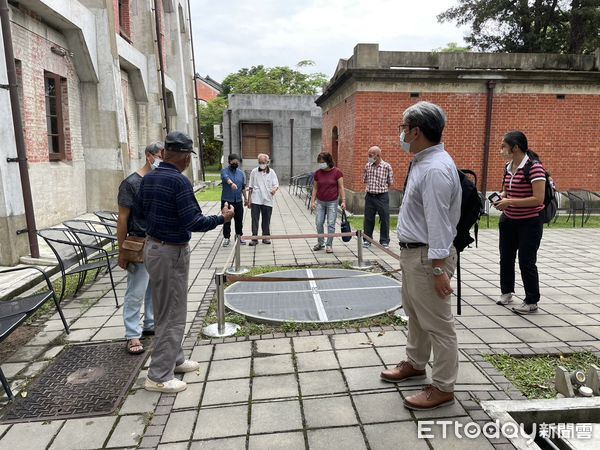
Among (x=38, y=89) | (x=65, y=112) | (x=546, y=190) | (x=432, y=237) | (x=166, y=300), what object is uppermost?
(x=38, y=89)

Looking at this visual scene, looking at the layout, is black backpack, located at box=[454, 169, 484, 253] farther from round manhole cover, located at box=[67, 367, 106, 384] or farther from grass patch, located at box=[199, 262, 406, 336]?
round manhole cover, located at box=[67, 367, 106, 384]

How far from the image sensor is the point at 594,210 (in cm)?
1277

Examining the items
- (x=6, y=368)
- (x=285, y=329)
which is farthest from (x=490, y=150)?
(x=6, y=368)

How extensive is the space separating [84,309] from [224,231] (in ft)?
12.4

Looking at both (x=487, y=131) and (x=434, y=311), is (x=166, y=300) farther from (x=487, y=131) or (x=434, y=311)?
(x=487, y=131)

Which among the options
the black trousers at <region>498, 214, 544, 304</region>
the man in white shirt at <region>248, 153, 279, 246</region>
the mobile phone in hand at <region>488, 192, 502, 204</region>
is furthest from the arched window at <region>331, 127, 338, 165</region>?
the black trousers at <region>498, 214, 544, 304</region>

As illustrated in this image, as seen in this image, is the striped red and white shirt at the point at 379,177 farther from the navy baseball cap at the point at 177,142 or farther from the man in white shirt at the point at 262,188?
the navy baseball cap at the point at 177,142

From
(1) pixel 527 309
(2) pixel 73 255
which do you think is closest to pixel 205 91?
(2) pixel 73 255

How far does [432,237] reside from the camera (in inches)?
105

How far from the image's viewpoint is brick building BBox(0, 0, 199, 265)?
6.69 meters

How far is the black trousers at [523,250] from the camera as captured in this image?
456cm

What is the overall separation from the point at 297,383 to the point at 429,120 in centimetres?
216

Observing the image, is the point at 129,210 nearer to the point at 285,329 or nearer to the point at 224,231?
the point at 285,329

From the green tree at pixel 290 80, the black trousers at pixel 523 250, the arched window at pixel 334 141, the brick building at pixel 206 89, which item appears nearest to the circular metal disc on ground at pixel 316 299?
the black trousers at pixel 523 250
